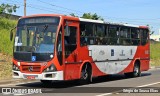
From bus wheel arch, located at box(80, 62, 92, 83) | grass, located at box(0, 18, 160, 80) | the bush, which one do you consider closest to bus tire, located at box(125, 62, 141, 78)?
bus wheel arch, located at box(80, 62, 92, 83)

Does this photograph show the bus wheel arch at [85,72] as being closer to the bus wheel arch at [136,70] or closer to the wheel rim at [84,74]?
the wheel rim at [84,74]

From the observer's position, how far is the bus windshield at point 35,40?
16328mm

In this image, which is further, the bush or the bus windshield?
the bush

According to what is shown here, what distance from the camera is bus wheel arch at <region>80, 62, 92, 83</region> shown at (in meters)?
18.0

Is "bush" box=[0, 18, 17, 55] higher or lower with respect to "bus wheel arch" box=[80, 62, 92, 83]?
higher

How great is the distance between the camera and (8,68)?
2323 cm

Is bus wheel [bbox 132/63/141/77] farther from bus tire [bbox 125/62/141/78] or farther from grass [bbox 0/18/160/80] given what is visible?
grass [bbox 0/18/160/80]

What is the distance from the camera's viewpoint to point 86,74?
60.2ft

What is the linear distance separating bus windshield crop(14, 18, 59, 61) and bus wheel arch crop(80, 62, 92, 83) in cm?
225

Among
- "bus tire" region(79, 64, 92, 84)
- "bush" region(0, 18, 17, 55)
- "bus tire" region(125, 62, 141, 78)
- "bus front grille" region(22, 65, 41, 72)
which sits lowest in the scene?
"bus tire" region(125, 62, 141, 78)

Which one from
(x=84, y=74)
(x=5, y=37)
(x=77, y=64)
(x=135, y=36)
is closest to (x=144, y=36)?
(x=135, y=36)

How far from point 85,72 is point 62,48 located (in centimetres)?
229

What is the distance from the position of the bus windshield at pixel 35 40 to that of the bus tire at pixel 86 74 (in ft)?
7.97

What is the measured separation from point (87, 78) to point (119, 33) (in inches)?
164
